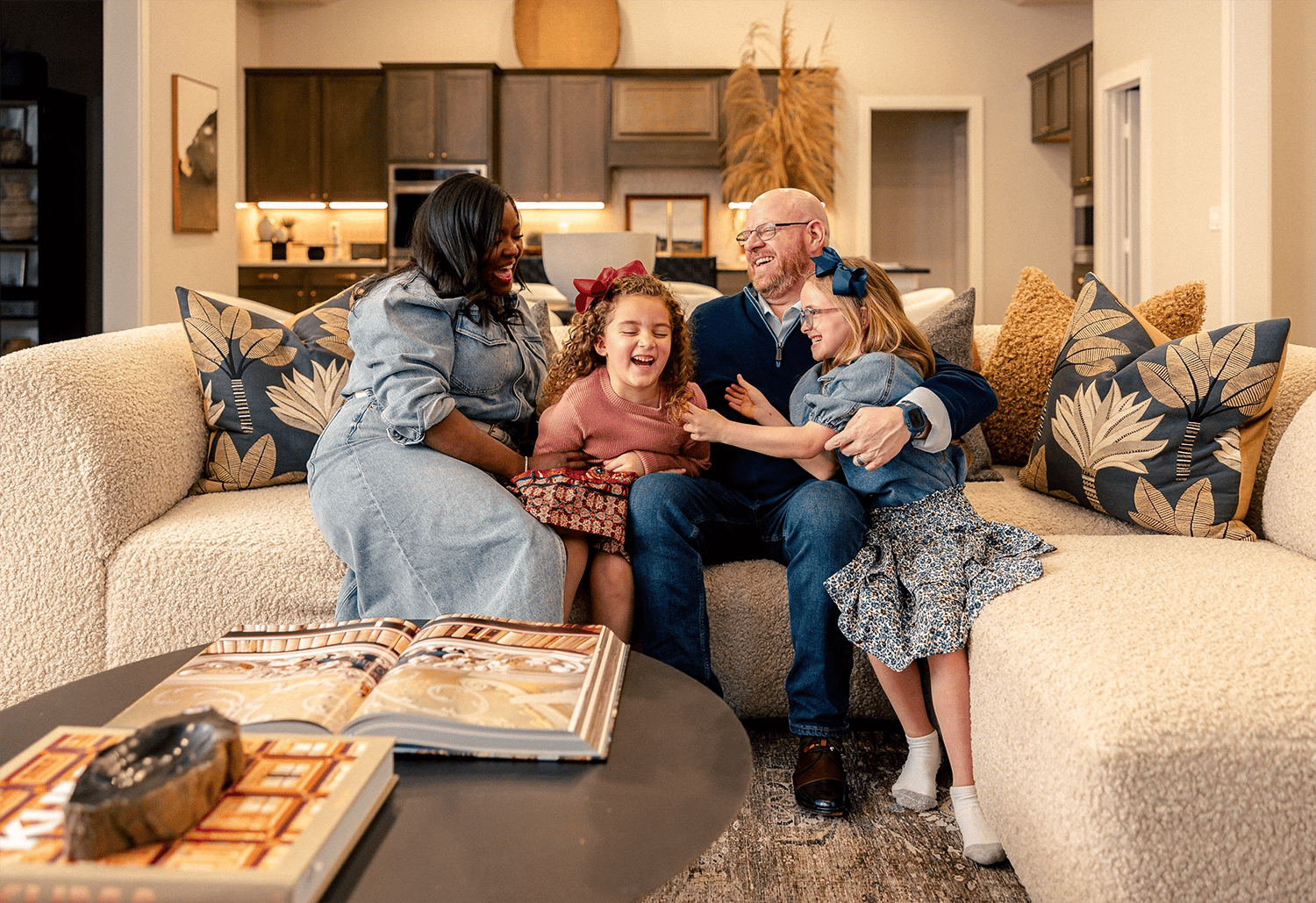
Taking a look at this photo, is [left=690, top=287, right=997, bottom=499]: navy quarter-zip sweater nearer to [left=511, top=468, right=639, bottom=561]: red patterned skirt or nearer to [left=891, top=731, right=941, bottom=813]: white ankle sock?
[left=511, top=468, right=639, bottom=561]: red patterned skirt

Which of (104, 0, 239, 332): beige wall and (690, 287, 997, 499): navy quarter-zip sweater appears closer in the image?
(690, 287, 997, 499): navy quarter-zip sweater

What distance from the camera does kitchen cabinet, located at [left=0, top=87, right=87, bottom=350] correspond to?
612cm

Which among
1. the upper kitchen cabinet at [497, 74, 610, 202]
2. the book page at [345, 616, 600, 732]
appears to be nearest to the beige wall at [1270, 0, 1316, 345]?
the upper kitchen cabinet at [497, 74, 610, 202]

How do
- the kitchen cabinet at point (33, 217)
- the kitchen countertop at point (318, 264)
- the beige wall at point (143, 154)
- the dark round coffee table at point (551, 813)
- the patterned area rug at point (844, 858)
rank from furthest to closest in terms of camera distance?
1. the kitchen countertop at point (318, 264)
2. the kitchen cabinet at point (33, 217)
3. the beige wall at point (143, 154)
4. the patterned area rug at point (844, 858)
5. the dark round coffee table at point (551, 813)

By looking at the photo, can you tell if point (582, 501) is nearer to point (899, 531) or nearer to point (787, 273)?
point (899, 531)

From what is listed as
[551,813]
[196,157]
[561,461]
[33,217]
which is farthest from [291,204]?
[551,813]

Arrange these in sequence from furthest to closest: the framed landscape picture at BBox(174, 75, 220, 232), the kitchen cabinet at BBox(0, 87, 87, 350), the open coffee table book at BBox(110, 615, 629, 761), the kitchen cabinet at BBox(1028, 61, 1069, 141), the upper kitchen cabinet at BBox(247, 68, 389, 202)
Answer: the upper kitchen cabinet at BBox(247, 68, 389, 202)
the kitchen cabinet at BBox(1028, 61, 1069, 141)
the kitchen cabinet at BBox(0, 87, 87, 350)
the framed landscape picture at BBox(174, 75, 220, 232)
the open coffee table book at BBox(110, 615, 629, 761)

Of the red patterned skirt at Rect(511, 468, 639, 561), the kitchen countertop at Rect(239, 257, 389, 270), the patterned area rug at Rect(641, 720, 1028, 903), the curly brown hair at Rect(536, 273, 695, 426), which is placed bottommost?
the patterned area rug at Rect(641, 720, 1028, 903)

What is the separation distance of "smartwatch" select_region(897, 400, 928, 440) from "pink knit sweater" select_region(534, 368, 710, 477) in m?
0.40

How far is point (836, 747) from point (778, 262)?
99 cm

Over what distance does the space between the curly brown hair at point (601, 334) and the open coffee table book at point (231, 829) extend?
1.23 m

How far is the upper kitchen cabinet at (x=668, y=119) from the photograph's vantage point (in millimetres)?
7434

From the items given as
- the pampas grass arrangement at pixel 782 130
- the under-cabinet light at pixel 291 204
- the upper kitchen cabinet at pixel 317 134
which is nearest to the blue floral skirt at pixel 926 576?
the pampas grass arrangement at pixel 782 130

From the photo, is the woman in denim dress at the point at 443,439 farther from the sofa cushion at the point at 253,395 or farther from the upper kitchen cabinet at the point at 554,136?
the upper kitchen cabinet at the point at 554,136
